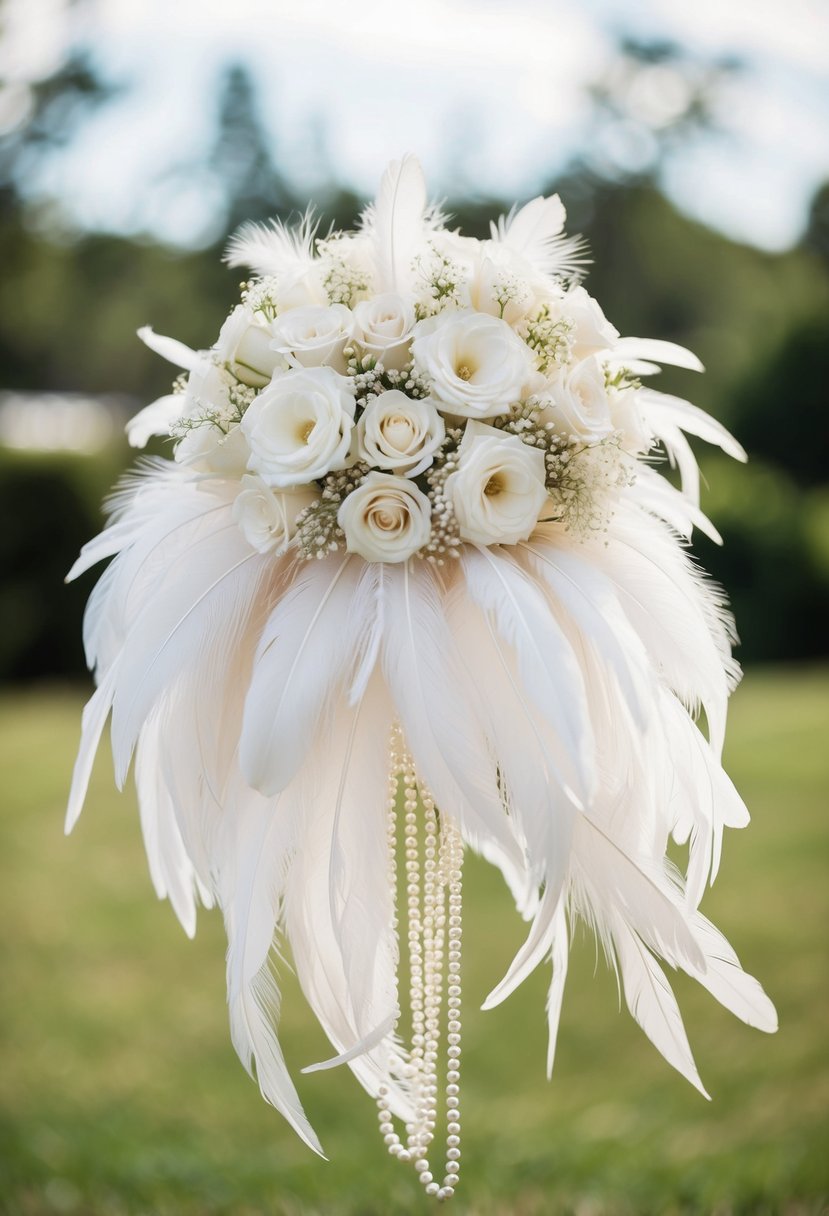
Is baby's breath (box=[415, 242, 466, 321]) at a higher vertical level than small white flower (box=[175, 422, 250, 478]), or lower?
higher

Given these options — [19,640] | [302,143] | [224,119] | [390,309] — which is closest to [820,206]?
[302,143]

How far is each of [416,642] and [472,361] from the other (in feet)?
1.35

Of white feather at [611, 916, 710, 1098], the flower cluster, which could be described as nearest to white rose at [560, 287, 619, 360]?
the flower cluster

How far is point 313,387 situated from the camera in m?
1.57

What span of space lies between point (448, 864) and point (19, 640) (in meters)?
9.16

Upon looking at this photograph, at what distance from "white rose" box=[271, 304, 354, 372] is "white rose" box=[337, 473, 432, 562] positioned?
0.66 ft

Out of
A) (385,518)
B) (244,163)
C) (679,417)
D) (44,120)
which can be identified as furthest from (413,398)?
(244,163)

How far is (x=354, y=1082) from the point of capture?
4.05 meters

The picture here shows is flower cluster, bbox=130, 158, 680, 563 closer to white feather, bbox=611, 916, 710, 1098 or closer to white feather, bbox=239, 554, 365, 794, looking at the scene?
white feather, bbox=239, 554, 365, 794

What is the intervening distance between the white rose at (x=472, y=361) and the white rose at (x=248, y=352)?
235mm

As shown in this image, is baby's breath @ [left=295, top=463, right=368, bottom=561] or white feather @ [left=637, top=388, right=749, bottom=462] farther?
white feather @ [left=637, top=388, right=749, bottom=462]

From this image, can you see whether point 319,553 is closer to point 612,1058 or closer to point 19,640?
point 612,1058

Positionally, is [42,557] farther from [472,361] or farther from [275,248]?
[472,361]

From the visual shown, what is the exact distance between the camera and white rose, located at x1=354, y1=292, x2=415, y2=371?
5.33ft
